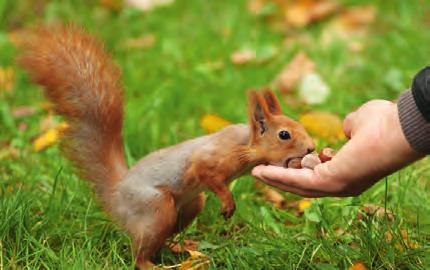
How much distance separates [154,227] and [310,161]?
0.45 meters

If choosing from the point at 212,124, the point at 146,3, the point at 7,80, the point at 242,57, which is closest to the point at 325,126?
the point at 212,124

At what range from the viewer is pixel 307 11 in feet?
13.0

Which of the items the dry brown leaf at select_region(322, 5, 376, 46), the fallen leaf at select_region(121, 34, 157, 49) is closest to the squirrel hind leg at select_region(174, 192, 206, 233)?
the fallen leaf at select_region(121, 34, 157, 49)

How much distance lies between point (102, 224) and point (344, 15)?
2.26 m

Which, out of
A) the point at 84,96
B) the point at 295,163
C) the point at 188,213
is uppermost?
the point at 84,96

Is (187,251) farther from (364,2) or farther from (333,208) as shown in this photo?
(364,2)

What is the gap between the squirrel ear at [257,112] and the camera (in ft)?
6.27

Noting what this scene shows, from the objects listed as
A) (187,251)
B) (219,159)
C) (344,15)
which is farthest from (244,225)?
(344,15)

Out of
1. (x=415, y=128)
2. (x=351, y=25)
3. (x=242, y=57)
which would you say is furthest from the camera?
(x=351, y=25)

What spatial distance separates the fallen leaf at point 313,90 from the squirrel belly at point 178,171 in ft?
3.85

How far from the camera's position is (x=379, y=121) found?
1568 millimetres

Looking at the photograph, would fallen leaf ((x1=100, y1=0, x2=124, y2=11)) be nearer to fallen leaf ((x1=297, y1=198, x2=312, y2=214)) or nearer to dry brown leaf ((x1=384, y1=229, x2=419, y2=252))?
fallen leaf ((x1=297, y1=198, x2=312, y2=214))

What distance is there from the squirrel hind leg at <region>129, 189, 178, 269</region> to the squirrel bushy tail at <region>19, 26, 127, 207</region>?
16 cm

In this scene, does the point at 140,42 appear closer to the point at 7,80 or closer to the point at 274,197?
the point at 7,80
